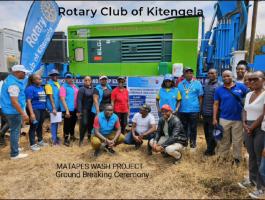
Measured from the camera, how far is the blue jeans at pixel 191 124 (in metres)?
4.39

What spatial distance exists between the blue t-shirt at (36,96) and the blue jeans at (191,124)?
107 inches

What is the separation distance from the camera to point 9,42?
9.91m

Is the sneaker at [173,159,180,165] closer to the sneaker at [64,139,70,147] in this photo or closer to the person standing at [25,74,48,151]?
the sneaker at [64,139,70,147]

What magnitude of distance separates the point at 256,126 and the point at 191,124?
168cm

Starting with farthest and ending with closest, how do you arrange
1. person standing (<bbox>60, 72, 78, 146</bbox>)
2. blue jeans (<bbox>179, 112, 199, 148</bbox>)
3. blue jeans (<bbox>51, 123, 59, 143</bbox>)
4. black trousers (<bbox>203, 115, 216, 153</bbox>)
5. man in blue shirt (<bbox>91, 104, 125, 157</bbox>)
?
blue jeans (<bbox>51, 123, 59, 143</bbox>) → person standing (<bbox>60, 72, 78, 146</bbox>) → blue jeans (<bbox>179, 112, 199, 148</bbox>) → man in blue shirt (<bbox>91, 104, 125, 157</bbox>) → black trousers (<bbox>203, 115, 216, 153</bbox>)

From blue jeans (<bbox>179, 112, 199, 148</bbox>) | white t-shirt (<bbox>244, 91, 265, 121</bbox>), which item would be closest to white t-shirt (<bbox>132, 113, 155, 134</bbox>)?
blue jeans (<bbox>179, 112, 199, 148</bbox>)

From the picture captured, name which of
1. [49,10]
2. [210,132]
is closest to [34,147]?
[49,10]

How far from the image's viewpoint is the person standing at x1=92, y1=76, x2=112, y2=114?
4.71m

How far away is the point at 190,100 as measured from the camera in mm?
4289

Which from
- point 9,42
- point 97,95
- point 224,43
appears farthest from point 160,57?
point 9,42

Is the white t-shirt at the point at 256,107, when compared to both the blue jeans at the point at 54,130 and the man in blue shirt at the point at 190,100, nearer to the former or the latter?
the man in blue shirt at the point at 190,100

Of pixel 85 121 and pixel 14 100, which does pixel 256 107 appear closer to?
pixel 85 121

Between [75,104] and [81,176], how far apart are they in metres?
1.68

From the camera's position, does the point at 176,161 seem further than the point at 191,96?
No
